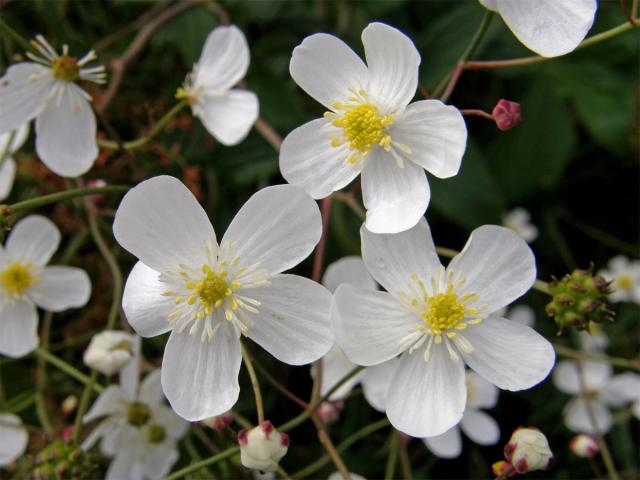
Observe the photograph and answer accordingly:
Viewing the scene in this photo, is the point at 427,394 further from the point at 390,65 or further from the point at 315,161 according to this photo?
the point at 390,65

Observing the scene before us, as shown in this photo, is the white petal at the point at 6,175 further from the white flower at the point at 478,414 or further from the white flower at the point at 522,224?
the white flower at the point at 522,224

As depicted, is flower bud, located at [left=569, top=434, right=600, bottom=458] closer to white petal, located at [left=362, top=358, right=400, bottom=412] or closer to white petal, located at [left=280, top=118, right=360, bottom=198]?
white petal, located at [left=362, top=358, right=400, bottom=412]

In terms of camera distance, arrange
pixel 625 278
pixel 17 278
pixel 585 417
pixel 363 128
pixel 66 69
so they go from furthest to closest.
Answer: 1. pixel 625 278
2. pixel 585 417
3. pixel 17 278
4. pixel 66 69
5. pixel 363 128

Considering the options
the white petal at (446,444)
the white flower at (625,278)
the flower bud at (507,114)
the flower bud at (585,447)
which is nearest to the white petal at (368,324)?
the flower bud at (507,114)

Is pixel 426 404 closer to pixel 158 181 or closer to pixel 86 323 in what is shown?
pixel 158 181

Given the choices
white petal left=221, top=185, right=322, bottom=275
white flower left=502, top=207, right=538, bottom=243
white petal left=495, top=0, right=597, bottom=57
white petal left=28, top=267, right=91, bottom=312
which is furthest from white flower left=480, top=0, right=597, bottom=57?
white flower left=502, top=207, right=538, bottom=243

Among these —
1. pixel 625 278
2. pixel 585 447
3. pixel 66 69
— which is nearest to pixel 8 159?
pixel 66 69
